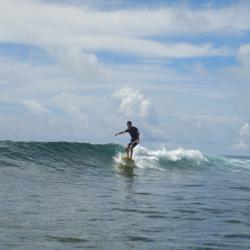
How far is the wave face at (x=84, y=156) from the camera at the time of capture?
23.5 metres

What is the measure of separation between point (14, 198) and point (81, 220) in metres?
2.80

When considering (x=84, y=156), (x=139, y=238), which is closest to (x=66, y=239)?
(x=139, y=238)

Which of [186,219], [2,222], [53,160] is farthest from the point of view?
[53,160]

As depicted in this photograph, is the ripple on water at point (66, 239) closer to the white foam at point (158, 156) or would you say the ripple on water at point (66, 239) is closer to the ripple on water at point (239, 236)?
the ripple on water at point (239, 236)

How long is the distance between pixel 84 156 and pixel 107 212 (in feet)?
55.1

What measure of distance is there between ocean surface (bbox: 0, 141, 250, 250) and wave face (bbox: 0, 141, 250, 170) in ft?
2.05

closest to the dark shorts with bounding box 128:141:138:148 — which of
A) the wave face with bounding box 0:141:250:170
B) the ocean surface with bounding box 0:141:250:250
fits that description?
the wave face with bounding box 0:141:250:170

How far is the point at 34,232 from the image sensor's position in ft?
28.0

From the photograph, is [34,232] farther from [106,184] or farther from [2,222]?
[106,184]

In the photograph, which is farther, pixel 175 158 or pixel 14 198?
pixel 175 158

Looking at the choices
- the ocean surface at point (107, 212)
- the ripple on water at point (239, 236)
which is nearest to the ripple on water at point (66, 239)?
the ocean surface at point (107, 212)

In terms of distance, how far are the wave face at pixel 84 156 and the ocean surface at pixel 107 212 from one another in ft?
2.05

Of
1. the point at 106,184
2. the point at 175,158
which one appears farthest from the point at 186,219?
the point at 175,158

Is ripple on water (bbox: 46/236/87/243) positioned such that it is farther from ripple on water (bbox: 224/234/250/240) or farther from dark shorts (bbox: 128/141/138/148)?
dark shorts (bbox: 128/141/138/148)
